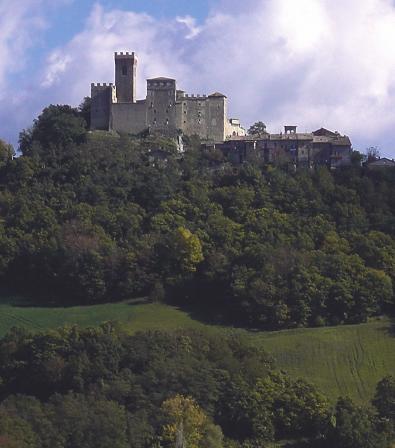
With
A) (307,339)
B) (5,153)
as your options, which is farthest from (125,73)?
(307,339)

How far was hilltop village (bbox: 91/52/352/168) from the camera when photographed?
93.7 m

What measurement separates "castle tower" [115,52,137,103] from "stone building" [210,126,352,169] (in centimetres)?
730

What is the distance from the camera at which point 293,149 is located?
94250 mm

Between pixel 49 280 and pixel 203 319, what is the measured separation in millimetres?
9966

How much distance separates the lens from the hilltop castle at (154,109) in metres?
94.1

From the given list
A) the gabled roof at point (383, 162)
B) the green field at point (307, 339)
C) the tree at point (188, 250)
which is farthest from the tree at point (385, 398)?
the gabled roof at point (383, 162)

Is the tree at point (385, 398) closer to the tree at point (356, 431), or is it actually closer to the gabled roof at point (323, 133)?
the tree at point (356, 431)

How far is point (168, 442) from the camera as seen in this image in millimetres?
57031

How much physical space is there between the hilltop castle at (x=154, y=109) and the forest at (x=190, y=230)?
5.01 ft

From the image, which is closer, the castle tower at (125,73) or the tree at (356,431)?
the tree at (356,431)

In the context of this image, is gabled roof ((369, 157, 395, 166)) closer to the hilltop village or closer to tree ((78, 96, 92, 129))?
the hilltop village

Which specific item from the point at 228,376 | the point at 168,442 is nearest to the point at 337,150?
the point at 228,376

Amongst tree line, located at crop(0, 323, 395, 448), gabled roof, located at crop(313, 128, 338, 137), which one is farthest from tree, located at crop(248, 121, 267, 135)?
tree line, located at crop(0, 323, 395, 448)

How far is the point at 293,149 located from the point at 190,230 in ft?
50.1
